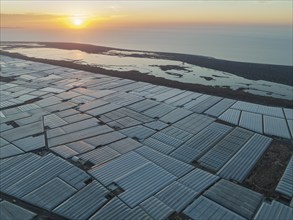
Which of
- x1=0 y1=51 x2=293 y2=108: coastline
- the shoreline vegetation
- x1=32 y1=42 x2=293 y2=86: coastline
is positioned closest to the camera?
x1=0 y1=51 x2=293 y2=108: coastline

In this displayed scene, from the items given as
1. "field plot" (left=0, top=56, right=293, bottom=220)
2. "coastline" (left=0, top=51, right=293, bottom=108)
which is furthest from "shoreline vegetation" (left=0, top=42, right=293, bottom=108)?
"field plot" (left=0, top=56, right=293, bottom=220)

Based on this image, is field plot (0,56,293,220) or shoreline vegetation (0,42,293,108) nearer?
field plot (0,56,293,220)

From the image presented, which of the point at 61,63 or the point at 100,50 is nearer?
the point at 61,63

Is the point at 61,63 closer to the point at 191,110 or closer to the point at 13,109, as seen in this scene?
the point at 13,109

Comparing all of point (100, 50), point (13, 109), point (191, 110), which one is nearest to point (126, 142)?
point (191, 110)

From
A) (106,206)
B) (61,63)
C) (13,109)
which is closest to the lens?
(106,206)

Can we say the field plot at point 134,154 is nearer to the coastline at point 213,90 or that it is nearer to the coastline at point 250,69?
the coastline at point 213,90

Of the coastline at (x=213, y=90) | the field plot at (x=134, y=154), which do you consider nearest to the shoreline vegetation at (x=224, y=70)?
the coastline at (x=213, y=90)

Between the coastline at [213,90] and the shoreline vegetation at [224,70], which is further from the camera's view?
the shoreline vegetation at [224,70]

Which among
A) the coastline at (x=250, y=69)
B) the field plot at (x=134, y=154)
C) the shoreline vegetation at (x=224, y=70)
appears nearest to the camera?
the field plot at (x=134, y=154)

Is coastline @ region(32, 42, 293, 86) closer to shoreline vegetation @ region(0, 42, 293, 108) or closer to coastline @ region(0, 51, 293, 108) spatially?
shoreline vegetation @ region(0, 42, 293, 108)

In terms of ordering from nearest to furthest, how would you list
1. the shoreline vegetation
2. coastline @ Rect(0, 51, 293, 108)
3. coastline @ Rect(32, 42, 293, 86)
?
Answer: coastline @ Rect(0, 51, 293, 108), the shoreline vegetation, coastline @ Rect(32, 42, 293, 86)
